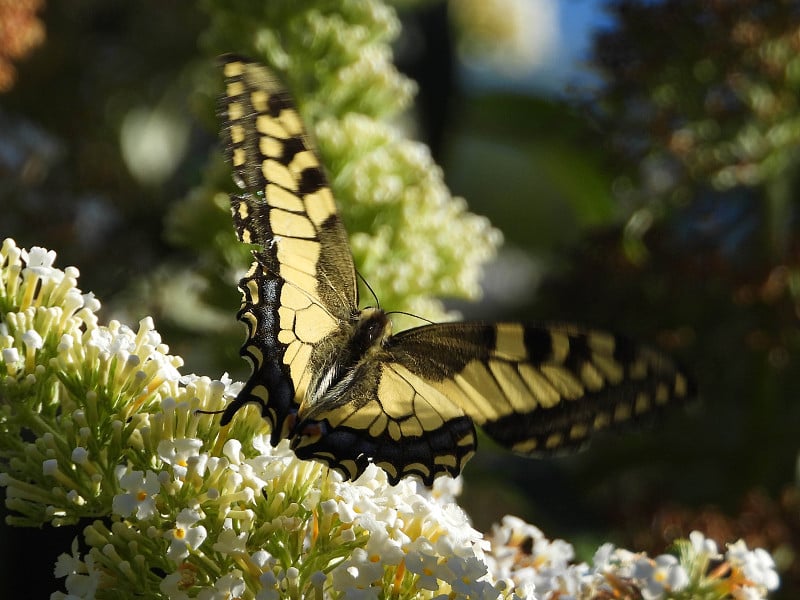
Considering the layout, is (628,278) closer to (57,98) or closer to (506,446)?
(506,446)

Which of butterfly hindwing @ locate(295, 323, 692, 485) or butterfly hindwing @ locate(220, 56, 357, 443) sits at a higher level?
butterfly hindwing @ locate(220, 56, 357, 443)

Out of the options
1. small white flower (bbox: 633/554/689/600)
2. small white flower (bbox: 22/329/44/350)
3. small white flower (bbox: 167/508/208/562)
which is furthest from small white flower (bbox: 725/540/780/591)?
small white flower (bbox: 22/329/44/350)

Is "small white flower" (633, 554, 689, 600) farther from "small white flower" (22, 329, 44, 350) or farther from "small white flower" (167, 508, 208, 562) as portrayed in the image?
"small white flower" (22, 329, 44, 350)

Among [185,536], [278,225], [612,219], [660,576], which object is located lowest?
[185,536]

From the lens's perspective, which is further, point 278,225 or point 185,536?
point 278,225

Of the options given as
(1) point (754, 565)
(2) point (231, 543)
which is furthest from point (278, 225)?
(1) point (754, 565)

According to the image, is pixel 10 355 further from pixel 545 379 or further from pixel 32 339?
pixel 545 379
